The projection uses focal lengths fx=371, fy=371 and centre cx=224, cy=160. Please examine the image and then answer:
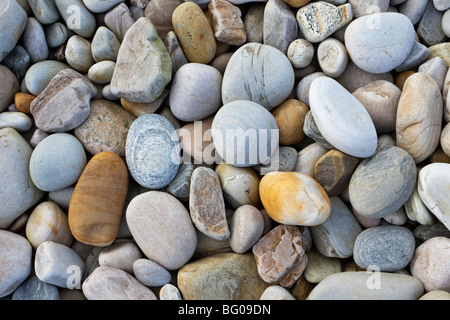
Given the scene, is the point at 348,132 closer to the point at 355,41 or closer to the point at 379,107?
the point at 379,107

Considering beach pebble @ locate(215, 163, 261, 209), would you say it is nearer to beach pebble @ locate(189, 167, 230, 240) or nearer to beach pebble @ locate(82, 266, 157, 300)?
beach pebble @ locate(189, 167, 230, 240)

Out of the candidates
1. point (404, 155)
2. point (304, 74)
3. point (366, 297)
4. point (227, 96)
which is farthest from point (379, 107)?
point (366, 297)

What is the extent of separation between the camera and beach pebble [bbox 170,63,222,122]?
1671 millimetres

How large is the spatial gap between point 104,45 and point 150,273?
1063mm

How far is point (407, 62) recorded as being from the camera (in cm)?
169

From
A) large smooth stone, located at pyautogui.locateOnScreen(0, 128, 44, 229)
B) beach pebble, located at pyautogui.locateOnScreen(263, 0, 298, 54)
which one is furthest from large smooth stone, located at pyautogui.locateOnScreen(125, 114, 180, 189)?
beach pebble, located at pyautogui.locateOnScreen(263, 0, 298, 54)

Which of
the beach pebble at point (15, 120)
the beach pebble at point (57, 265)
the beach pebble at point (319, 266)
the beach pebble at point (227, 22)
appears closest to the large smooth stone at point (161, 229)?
the beach pebble at point (57, 265)

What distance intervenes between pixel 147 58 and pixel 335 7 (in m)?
0.88

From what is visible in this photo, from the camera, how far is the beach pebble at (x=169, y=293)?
4.82ft

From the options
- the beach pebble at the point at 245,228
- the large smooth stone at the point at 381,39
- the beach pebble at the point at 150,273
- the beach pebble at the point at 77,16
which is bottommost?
the beach pebble at the point at 150,273

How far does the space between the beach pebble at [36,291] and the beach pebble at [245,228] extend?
30.0 inches

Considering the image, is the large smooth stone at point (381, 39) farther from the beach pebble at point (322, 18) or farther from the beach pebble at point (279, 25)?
the beach pebble at point (279, 25)

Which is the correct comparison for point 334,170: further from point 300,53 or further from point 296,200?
point 300,53

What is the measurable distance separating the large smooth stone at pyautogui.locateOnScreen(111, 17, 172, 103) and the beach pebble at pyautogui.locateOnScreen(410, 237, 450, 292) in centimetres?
128
